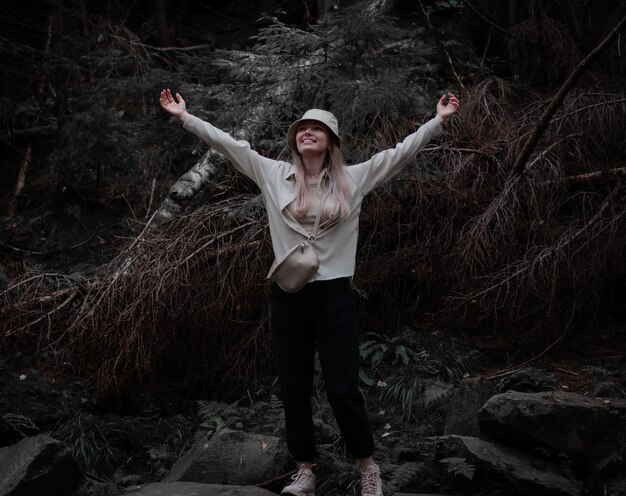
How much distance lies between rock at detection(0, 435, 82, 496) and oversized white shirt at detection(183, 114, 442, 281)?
2109mm

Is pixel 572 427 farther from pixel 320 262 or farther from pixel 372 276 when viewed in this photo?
pixel 372 276

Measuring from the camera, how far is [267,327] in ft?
21.8

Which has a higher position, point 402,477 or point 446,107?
point 446,107

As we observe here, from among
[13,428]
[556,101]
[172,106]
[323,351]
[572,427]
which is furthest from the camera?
[556,101]

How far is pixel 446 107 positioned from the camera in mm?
4223

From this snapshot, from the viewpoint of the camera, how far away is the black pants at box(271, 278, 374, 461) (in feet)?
12.7

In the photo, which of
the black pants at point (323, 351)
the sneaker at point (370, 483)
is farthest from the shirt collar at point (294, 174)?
the sneaker at point (370, 483)

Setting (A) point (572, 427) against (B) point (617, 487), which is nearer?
(B) point (617, 487)

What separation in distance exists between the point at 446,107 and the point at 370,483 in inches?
87.0

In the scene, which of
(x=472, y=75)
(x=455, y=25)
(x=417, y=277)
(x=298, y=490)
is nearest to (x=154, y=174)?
(x=417, y=277)

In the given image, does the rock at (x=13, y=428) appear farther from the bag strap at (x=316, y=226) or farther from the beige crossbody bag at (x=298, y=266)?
the bag strap at (x=316, y=226)

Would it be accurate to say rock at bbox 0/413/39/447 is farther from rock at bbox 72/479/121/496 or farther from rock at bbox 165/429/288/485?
rock at bbox 165/429/288/485

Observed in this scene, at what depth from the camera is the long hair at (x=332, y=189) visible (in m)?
3.87

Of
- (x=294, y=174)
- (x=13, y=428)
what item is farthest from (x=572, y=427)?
(x=13, y=428)
